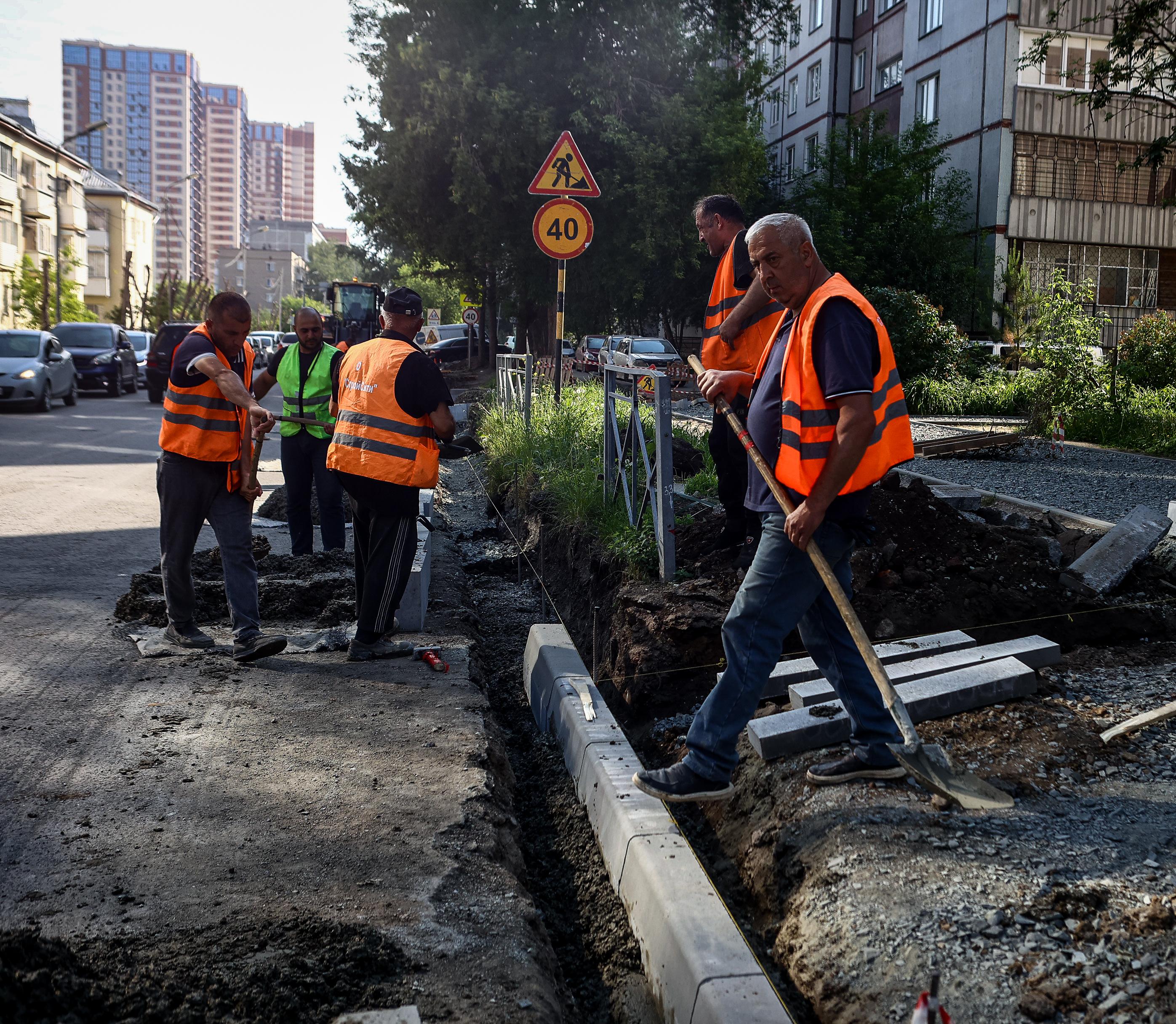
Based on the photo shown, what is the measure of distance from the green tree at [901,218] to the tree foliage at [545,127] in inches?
115

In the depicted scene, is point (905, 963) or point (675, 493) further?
point (675, 493)

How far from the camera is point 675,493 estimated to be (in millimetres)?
8359

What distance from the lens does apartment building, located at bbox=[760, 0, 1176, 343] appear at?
3025cm

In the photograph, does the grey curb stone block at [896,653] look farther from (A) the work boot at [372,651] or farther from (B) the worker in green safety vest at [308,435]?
(B) the worker in green safety vest at [308,435]

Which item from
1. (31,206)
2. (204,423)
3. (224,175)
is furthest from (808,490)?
(224,175)

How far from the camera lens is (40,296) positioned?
42562 millimetres

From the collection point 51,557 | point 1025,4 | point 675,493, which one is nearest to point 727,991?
point 675,493

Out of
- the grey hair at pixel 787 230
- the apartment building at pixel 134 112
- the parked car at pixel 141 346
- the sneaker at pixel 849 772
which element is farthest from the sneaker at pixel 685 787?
the apartment building at pixel 134 112

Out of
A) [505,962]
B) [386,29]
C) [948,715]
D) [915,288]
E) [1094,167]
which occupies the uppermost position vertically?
[386,29]

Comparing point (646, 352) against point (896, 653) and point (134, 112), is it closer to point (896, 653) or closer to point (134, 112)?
point (896, 653)

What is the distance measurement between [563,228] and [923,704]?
24.3 ft

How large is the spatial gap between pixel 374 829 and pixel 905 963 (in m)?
1.75

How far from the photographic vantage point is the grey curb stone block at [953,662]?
4355 millimetres

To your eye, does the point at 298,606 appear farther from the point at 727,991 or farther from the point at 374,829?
the point at 727,991
